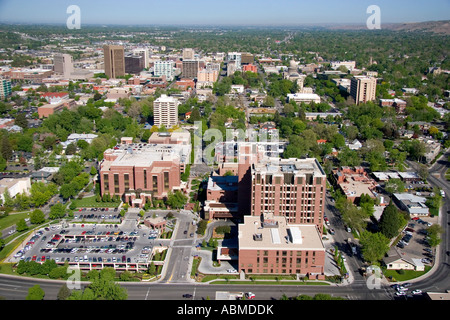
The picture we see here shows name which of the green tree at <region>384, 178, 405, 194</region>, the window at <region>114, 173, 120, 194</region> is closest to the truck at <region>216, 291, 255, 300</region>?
the window at <region>114, 173, 120, 194</region>

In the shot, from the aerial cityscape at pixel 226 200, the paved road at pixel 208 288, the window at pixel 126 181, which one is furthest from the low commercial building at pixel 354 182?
the window at pixel 126 181

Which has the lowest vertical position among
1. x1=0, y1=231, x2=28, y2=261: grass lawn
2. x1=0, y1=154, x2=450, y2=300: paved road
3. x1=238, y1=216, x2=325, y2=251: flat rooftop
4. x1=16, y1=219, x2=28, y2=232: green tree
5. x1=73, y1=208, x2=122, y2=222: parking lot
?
x1=0, y1=154, x2=450, y2=300: paved road

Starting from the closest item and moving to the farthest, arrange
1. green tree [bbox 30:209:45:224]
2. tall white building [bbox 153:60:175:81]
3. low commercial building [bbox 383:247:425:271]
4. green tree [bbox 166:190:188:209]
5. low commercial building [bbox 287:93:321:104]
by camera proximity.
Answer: low commercial building [bbox 383:247:425:271], green tree [bbox 30:209:45:224], green tree [bbox 166:190:188:209], low commercial building [bbox 287:93:321:104], tall white building [bbox 153:60:175:81]

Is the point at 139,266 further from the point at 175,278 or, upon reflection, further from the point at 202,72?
the point at 202,72

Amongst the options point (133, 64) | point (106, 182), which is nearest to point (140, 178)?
point (106, 182)

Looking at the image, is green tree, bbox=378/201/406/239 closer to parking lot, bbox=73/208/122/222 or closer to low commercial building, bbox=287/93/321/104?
parking lot, bbox=73/208/122/222

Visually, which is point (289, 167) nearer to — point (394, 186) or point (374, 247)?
point (374, 247)

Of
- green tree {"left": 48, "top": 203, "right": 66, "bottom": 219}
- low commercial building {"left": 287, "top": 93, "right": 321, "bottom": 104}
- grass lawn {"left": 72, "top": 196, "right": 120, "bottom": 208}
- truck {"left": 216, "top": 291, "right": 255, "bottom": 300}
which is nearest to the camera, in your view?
truck {"left": 216, "top": 291, "right": 255, "bottom": 300}
